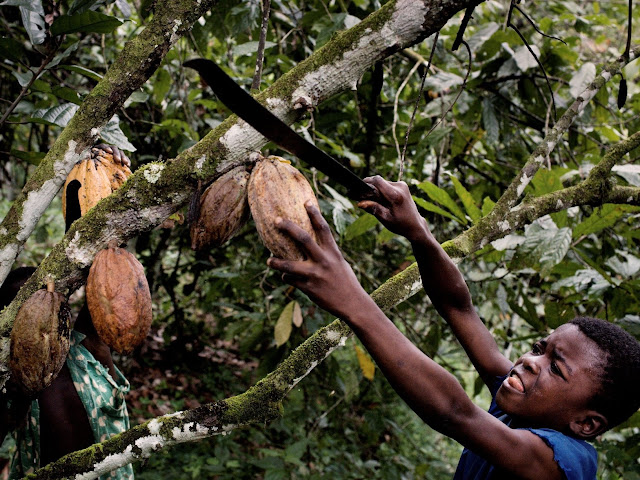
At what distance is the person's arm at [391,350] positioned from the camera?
697 mm

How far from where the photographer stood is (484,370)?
145 cm

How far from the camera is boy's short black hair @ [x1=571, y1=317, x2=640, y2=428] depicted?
3.71 feet

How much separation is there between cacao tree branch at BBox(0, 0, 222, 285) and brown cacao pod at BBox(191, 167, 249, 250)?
0.26 m

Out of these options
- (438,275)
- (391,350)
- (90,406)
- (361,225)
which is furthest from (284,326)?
(391,350)

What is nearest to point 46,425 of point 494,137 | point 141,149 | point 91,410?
point 91,410

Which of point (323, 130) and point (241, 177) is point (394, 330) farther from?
point (323, 130)

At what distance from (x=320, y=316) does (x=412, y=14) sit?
1.74 meters

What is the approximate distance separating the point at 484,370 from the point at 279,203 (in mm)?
991

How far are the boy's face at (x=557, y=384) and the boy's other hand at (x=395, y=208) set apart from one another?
0.46 m

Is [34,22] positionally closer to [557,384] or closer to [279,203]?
[279,203]

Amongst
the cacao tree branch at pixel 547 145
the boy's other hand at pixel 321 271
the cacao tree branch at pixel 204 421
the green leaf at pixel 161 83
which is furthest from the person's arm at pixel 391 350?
the green leaf at pixel 161 83

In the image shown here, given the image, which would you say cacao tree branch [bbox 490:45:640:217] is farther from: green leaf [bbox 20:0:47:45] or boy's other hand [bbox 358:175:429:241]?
green leaf [bbox 20:0:47:45]

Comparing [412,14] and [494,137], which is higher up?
[412,14]

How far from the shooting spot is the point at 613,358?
113 cm
